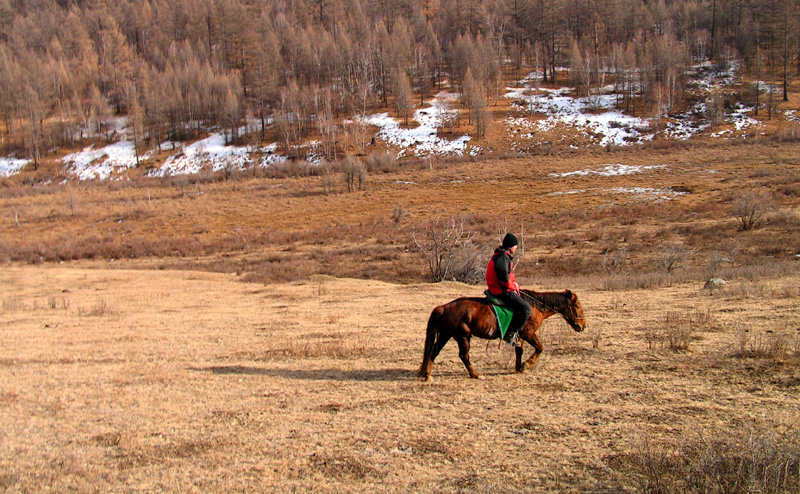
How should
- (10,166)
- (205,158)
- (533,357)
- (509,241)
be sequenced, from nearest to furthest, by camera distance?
(509,241), (533,357), (205,158), (10,166)

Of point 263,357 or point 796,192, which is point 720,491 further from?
point 796,192

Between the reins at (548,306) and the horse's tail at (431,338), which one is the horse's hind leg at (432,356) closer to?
the horse's tail at (431,338)

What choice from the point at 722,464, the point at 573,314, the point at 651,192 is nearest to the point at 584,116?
the point at 651,192

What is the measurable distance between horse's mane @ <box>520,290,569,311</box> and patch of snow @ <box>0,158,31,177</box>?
300 feet

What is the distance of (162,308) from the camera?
1509cm

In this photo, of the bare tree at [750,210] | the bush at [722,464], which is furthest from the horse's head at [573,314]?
the bare tree at [750,210]

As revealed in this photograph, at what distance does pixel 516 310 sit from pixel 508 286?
1.23ft

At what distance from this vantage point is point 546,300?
7.64m

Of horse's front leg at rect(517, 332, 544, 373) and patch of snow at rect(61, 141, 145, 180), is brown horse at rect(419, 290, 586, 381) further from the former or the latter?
patch of snow at rect(61, 141, 145, 180)

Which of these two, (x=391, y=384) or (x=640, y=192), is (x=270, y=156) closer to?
(x=640, y=192)

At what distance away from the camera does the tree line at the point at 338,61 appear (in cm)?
7881

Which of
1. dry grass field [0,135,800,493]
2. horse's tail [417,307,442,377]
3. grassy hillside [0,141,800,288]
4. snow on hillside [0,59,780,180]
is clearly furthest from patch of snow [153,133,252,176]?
horse's tail [417,307,442,377]

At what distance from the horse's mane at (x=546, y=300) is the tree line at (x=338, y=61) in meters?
65.7

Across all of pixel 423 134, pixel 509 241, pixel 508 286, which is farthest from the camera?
pixel 423 134
